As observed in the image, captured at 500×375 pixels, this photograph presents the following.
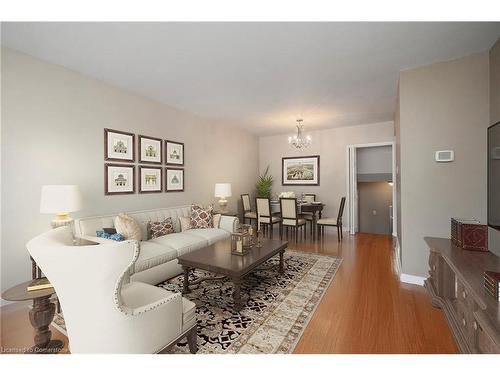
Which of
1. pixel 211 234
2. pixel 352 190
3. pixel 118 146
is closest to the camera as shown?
pixel 118 146

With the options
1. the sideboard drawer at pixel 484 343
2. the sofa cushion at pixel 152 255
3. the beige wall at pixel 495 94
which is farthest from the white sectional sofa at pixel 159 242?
the beige wall at pixel 495 94

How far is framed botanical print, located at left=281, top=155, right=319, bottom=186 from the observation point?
612 cm

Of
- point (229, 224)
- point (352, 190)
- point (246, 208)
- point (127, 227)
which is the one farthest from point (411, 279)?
point (246, 208)

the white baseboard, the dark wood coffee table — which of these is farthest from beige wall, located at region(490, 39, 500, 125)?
the dark wood coffee table

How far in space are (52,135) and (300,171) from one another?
5.21m

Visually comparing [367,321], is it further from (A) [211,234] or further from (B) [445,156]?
(A) [211,234]

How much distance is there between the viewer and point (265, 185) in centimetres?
635

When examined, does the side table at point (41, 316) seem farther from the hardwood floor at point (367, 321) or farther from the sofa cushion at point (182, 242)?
the sofa cushion at point (182, 242)

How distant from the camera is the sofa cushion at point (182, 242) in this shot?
3020mm

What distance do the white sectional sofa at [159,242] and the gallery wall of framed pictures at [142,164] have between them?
1.46 ft

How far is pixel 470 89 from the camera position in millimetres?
2521

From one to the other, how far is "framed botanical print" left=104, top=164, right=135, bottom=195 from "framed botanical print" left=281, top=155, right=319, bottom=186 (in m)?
4.12
